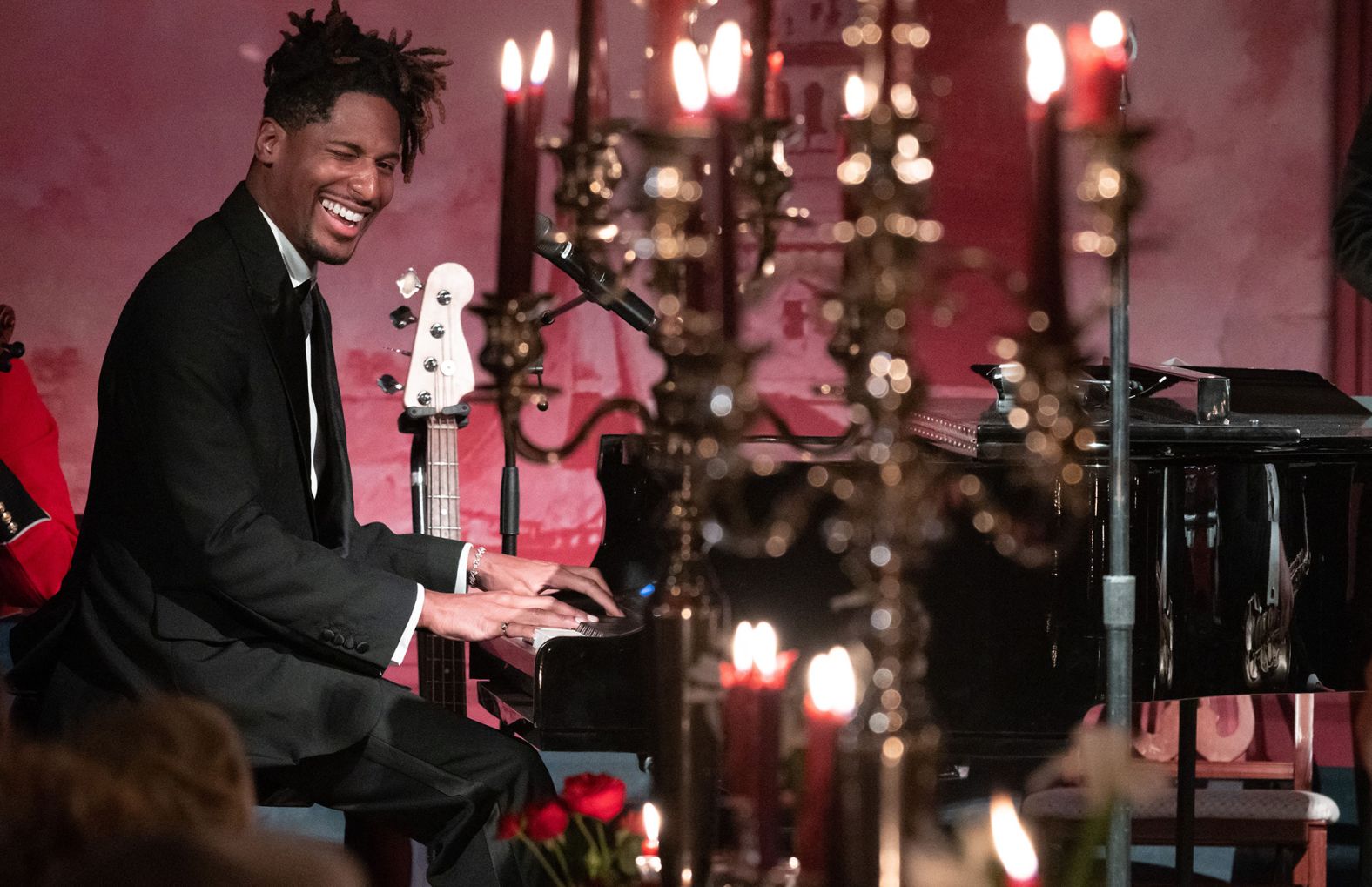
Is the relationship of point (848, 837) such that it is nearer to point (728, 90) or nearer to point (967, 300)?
point (728, 90)

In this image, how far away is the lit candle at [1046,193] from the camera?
1179mm

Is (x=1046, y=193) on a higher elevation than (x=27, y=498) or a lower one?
higher

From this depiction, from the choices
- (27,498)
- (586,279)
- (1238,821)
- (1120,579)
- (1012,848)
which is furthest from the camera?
(27,498)

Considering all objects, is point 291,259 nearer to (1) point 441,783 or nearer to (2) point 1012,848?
(1) point 441,783

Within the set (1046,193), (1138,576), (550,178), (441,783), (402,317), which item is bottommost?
(441,783)

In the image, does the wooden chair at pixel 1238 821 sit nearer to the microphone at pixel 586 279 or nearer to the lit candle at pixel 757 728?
the microphone at pixel 586 279

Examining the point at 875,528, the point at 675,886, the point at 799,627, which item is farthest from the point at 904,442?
the point at 799,627

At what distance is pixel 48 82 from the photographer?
18.5 ft

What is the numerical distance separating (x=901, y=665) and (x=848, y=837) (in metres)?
0.19

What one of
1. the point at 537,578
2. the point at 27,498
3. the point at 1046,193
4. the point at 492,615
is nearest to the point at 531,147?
the point at 1046,193

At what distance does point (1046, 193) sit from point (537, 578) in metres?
1.75

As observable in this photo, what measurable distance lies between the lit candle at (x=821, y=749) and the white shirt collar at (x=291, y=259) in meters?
1.68

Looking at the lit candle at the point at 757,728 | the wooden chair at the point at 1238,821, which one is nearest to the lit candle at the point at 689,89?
the lit candle at the point at 757,728

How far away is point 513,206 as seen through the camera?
1312mm
